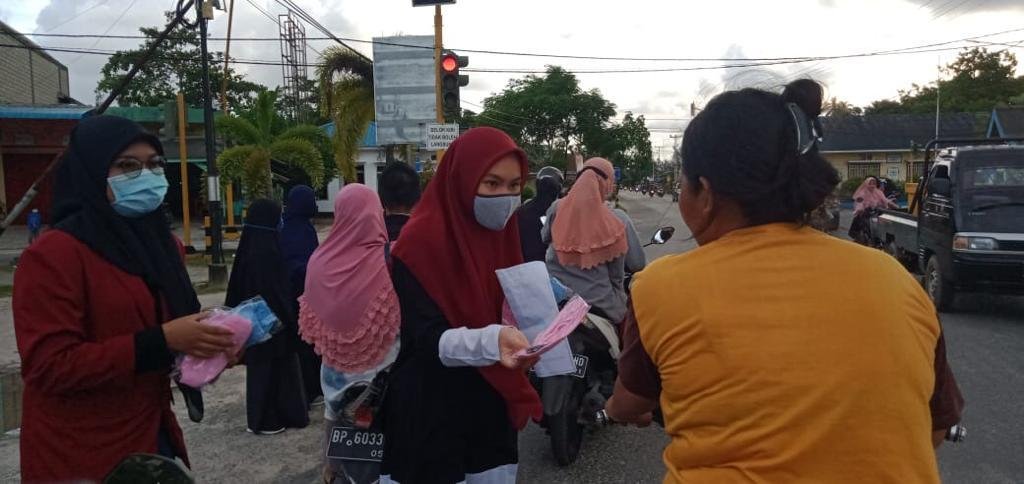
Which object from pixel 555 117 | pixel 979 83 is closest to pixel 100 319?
pixel 555 117

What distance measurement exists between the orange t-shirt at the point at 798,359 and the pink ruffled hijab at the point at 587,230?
127 inches

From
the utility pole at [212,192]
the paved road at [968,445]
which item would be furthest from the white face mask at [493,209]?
the utility pole at [212,192]

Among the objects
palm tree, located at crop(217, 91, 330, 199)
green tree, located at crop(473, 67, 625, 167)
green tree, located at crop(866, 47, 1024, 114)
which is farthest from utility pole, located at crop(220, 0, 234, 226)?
green tree, located at crop(866, 47, 1024, 114)

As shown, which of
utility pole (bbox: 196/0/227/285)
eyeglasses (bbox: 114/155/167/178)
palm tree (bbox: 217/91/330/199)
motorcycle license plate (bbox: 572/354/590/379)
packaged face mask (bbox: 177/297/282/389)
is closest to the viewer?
packaged face mask (bbox: 177/297/282/389)

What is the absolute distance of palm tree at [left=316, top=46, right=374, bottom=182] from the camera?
16.9m

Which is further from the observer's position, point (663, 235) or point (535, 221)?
point (535, 221)

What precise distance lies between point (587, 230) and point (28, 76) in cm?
3205

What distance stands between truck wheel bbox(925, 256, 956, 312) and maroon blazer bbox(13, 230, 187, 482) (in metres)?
9.12

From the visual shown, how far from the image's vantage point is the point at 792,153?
4.65 feet

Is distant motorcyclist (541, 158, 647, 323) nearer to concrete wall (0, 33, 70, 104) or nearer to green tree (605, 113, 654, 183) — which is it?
concrete wall (0, 33, 70, 104)

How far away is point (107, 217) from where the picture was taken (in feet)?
7.25

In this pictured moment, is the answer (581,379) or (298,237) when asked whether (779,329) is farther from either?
(298,237)

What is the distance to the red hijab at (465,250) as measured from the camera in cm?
240

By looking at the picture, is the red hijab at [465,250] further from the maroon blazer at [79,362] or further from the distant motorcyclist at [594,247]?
the distant motorcyclist at [594,247]
